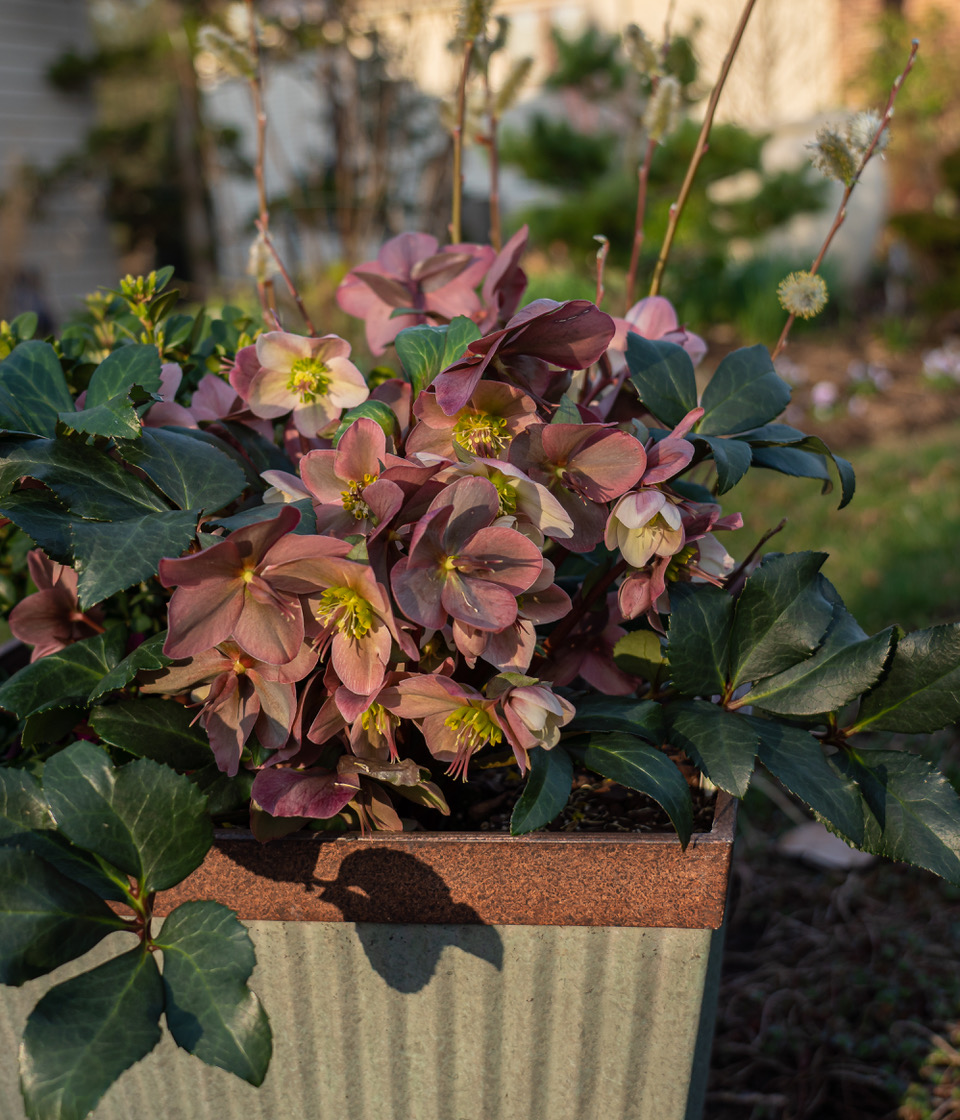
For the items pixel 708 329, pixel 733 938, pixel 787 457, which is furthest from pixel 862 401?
pixel 787 457

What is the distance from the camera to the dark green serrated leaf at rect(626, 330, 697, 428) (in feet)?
2.34

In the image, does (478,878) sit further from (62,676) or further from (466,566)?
(62,676)

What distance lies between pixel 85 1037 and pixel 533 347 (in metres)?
0.48

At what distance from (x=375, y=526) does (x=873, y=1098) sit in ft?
3.62

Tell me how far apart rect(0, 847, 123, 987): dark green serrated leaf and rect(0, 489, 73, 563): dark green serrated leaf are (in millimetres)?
180

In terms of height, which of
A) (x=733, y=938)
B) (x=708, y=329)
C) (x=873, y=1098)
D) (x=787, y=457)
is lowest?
(x=708, y=329)

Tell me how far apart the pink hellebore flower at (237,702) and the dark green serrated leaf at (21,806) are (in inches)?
4.3

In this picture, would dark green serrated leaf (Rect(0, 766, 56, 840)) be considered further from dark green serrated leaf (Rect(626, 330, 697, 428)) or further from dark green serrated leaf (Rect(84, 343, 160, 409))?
dark green serrated leaf (Rect(626, 330, 697, 428))

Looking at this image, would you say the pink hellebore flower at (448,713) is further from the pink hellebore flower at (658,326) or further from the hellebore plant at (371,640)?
the pink hellebore flower at (658,326)

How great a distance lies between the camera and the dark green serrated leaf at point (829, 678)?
0.64 meters

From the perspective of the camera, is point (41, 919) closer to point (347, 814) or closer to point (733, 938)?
point (347, 814)

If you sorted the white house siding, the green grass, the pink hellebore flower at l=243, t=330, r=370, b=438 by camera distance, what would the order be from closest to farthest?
the pink hellebore flower at l=243, t=330, r=370, b=438
the green grass
the white house siding

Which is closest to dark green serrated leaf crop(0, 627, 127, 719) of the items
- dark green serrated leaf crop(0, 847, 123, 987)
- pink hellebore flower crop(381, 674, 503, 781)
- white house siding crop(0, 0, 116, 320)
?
dark green serrated leaf crop(0, 847, 123, 987)

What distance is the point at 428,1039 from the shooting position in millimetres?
694
